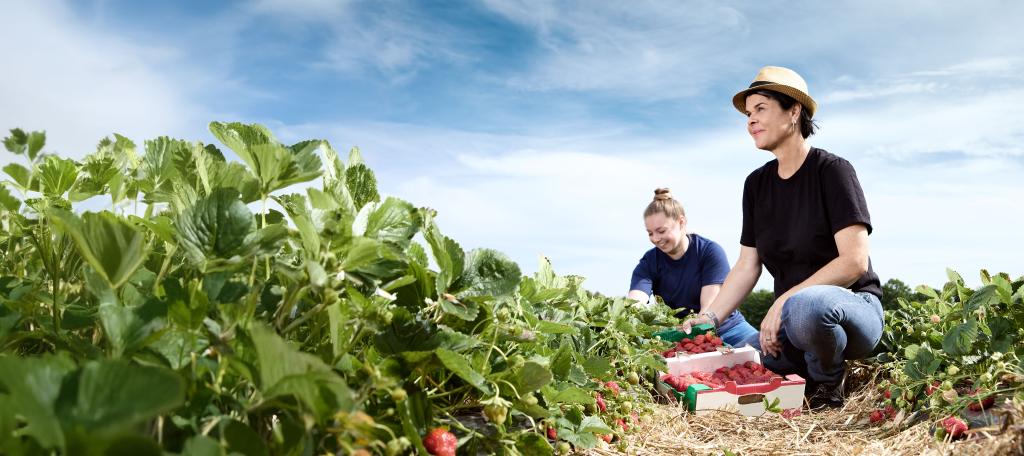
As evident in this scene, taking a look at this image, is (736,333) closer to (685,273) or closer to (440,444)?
(685,273)

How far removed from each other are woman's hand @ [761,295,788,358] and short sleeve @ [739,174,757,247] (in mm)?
588

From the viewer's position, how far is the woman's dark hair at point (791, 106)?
3.76 meters

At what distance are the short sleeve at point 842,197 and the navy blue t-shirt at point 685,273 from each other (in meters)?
1.41

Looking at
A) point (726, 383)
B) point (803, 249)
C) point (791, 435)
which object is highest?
point (803, 249)

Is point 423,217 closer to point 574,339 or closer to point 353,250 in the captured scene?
point 353,250

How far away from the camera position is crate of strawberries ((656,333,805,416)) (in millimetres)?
3107

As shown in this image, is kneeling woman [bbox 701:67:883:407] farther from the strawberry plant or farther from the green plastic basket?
the strawberry plant

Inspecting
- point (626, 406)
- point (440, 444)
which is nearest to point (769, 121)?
point (626, 406)

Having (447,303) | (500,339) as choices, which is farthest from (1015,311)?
(447,303)

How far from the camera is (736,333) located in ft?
15.3

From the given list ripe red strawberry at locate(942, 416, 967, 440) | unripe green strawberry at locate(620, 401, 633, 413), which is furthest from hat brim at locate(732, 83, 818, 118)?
unripe green strawberry at locate(620, 401, 633, 413)

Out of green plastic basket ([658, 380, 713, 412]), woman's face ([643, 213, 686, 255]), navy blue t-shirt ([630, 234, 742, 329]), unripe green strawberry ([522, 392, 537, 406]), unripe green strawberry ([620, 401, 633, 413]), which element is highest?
woman's face ([643, 213, 686, 255])

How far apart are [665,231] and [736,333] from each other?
0.79m

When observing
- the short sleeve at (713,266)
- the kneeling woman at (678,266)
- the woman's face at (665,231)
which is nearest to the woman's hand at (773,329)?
the kneeling woman at (678,266)
